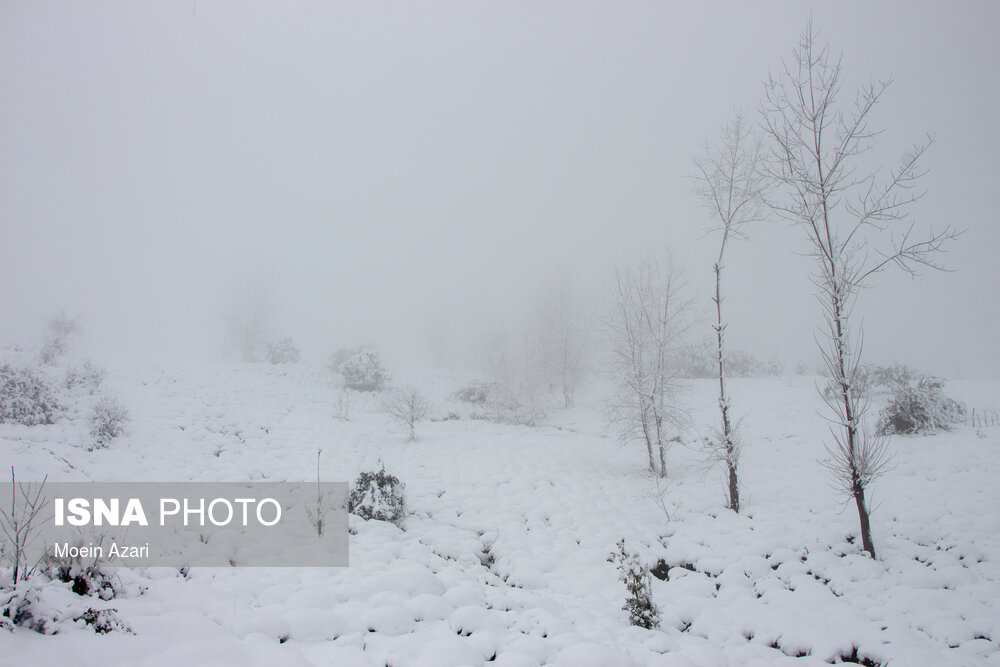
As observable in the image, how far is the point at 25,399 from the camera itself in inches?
435

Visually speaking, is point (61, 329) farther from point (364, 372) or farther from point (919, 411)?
point (919, 411)

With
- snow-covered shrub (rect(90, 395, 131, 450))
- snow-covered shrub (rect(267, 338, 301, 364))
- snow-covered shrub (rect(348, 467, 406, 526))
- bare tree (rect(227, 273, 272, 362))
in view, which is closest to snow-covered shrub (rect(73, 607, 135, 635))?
snow-covered shrub (rect(348, 467, 406, 526))

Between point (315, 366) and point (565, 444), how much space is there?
19.2 meters

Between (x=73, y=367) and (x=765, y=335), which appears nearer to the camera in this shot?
(x=73, y=367)

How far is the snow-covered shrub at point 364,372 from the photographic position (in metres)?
25.5

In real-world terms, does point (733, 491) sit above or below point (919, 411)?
below

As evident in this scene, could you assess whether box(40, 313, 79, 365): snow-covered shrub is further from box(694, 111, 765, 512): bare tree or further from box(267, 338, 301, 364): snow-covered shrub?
box(694, 111, 765, 512): bare tree

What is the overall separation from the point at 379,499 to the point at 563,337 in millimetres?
24410

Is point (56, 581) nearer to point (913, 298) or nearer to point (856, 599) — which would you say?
point (856, 599)

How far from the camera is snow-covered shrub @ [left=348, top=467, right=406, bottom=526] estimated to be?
8812 millimetres

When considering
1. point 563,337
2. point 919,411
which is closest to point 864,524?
point 919,411

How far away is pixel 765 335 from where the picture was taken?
84.2 meters

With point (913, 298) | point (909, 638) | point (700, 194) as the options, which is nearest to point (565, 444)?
point (700, 194)

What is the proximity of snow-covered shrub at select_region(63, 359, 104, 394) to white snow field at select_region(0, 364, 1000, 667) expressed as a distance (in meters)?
0.80
